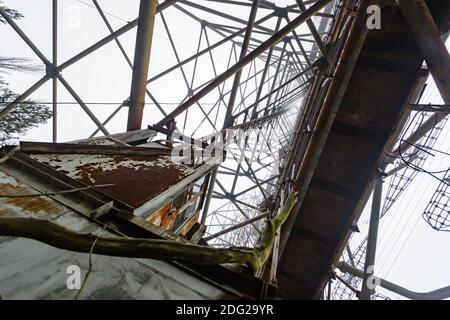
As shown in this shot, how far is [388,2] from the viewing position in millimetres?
3025

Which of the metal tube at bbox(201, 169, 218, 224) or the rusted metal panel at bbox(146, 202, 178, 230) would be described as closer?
the rusted metal panel at bbox(146, 202, 178, 230)

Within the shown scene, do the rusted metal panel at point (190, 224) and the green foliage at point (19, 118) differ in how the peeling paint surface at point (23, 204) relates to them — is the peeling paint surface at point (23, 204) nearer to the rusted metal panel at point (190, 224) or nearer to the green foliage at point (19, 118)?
the rusted metal panel at point (190, 224)

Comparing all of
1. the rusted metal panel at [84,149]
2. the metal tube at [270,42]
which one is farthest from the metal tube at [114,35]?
the rusted metal panel at [84,149]

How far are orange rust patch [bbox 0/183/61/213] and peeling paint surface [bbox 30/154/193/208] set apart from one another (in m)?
0.42

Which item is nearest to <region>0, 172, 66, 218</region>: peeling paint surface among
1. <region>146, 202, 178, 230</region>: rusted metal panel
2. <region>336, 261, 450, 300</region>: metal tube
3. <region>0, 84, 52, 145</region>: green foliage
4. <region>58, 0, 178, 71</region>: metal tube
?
<region>146, 202, 178, 230</region>: rusted metal panel

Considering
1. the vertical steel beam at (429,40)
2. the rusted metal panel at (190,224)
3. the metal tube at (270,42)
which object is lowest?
the rusted metal panel at (190,224)

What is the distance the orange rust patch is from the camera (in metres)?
1.95

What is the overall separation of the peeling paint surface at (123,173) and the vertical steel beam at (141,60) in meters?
1.22

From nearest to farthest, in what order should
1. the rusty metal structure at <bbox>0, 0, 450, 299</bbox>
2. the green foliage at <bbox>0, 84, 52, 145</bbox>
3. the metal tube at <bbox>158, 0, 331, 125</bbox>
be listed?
1. the rusty metal structure at <bbox>0, 0, 450, 299</bbox>
2. the metal tube at <bbox>158, 0, 331, 125</bbox>
3. the green foliage at <bbox>0, 84, 52, 145</bbox>

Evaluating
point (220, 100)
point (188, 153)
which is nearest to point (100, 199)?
point (188, 153)

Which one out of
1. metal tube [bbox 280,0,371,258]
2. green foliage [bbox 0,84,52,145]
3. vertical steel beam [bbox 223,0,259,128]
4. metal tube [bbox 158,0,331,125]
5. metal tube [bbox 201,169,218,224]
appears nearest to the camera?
metal tube [bbox 280,0,371,258]

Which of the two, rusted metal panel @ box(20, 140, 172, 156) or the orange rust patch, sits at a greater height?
rusted metal panel @ box(20, 140, 172, 156)

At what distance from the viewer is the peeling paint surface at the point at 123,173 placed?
247 centimetres

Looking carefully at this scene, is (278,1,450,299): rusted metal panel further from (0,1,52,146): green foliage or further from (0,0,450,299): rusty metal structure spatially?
(0,1,52,146): green foliage
